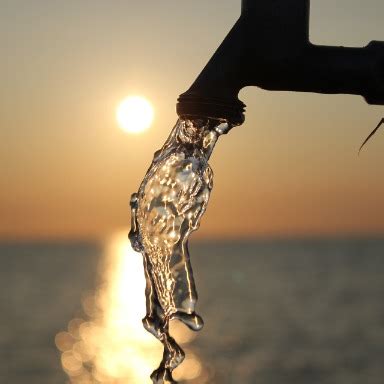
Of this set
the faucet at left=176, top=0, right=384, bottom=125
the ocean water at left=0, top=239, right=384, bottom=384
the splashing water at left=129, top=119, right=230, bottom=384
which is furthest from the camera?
the ocean water at left=0, top=239, right=384, bottom=384

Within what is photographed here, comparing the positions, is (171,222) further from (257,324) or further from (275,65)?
(257,324)

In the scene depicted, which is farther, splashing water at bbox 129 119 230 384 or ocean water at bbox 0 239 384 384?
ocean water at bbox 0 239 384 384

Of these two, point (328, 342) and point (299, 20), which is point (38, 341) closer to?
point (328, 342)

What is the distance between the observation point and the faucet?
2.57 meters

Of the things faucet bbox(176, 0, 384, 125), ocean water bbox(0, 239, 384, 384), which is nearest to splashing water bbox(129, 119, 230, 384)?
faucet bbox(176, 0, 384, 125)

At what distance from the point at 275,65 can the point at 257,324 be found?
48.5 m

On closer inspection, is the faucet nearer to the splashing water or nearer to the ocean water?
the splashing water

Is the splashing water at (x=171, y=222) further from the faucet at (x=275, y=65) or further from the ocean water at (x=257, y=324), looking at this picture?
the ocean water at (x=257, y=324)

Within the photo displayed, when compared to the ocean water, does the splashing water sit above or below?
below

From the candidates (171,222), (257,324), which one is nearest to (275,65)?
(171,222)

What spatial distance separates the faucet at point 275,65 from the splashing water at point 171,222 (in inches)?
8.9

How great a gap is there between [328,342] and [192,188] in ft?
133

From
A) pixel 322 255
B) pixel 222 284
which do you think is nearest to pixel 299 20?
pixel 222 284

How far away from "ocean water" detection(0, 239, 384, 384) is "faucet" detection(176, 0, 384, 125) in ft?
100
